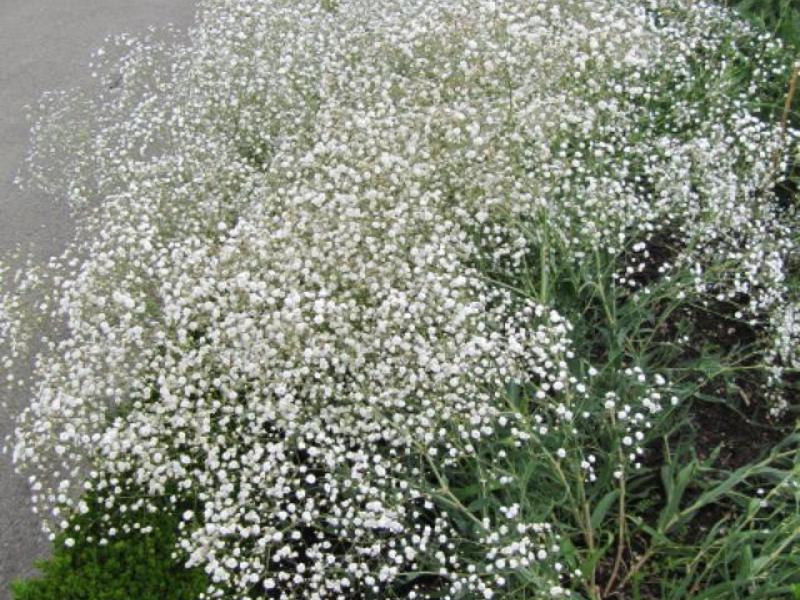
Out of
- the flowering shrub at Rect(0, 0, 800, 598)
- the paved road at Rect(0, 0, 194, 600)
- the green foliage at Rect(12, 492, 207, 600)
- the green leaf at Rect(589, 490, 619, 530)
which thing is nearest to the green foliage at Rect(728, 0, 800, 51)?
the flowering shrub at Rect(0, 0, 800, 598)

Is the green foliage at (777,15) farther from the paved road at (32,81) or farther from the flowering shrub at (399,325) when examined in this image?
the paved road at (32,81)

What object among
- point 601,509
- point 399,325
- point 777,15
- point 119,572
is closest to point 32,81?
point 119,572

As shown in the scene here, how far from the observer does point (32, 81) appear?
8945mm

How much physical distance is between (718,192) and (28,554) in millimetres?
4292

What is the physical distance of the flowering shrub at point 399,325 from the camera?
3.41m

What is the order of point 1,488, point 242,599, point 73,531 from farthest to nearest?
point 1,488 → point 73,531 → point 242,599

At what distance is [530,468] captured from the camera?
335 centimetres

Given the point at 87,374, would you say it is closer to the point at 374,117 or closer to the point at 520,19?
the point at 374,117

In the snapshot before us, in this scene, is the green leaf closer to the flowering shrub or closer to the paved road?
the flowering shrub

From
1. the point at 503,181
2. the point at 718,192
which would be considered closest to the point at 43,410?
the point at 503,181

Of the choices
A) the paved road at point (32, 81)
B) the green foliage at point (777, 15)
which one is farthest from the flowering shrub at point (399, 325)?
the green foliage at point (777, 15)

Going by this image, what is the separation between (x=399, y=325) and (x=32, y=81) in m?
7.06

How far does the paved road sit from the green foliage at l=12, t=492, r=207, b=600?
3.20 ft

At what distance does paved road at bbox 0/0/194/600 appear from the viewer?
4812mm
